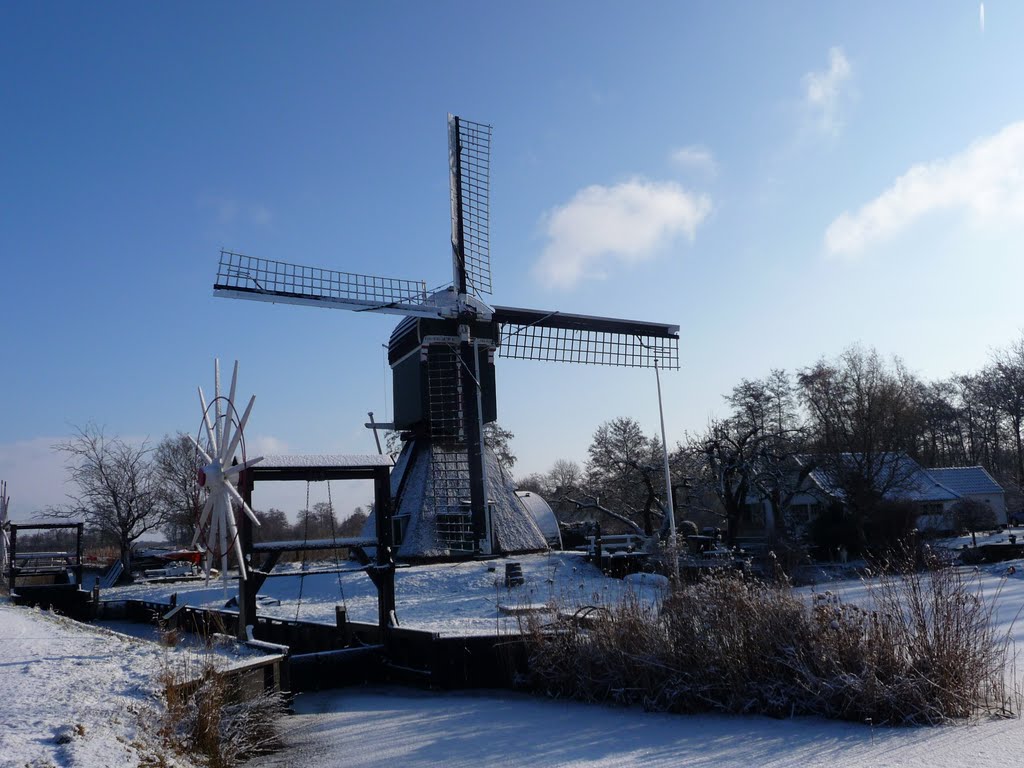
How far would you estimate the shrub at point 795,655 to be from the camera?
711 cm

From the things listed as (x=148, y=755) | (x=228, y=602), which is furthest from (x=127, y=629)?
(x=148, y=755)

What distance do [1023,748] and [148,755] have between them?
6480 millimetres

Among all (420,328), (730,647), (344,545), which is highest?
(420,328)

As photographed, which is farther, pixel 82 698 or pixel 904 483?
pixel 904 483

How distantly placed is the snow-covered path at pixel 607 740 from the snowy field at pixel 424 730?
0.05ft

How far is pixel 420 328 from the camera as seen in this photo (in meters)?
21.0

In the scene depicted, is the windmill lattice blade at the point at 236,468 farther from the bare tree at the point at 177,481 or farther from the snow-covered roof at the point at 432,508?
the bare tree at the point at 177,481

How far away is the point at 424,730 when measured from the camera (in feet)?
25.7

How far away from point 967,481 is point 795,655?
140ft

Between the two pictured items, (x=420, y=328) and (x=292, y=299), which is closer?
(x=292, y=299)

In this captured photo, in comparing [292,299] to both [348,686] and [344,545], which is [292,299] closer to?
[344,545]

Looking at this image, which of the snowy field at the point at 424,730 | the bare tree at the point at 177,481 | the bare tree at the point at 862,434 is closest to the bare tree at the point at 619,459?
the bare tree at the point at 862,434

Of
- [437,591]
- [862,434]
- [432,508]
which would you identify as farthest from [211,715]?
[862,434]

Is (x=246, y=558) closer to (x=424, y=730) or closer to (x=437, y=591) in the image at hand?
(x=424, y=730)
